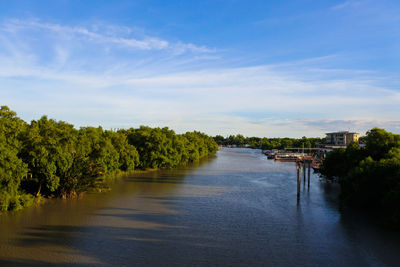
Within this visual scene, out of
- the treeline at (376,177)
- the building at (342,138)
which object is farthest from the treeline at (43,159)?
the building at (342,138)

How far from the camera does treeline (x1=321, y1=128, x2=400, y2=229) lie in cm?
2595

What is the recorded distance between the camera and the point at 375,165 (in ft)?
97.3

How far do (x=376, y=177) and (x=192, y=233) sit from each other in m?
17.8

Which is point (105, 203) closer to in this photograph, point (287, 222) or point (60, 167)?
point (60, 167)

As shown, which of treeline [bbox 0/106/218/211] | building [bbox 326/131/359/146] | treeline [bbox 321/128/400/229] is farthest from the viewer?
building [bbox 326/131/359/146]

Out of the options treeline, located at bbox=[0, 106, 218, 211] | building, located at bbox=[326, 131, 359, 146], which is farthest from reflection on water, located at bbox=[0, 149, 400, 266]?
building, located at bbox=[326, 131, 359, 146]

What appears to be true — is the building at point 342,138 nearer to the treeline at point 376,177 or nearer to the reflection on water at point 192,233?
the treeline at point 376,177

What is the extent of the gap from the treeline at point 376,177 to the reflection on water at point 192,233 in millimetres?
2046

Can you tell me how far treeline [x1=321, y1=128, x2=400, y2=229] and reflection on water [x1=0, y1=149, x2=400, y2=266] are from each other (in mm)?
2046

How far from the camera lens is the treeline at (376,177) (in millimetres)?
25953

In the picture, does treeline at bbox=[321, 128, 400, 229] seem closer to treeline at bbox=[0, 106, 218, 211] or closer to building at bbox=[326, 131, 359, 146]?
treeline at bbox=[0, 106, 218, 211]

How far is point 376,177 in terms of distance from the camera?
95.8 feet

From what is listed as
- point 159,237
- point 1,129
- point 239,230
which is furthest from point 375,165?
point 1,129

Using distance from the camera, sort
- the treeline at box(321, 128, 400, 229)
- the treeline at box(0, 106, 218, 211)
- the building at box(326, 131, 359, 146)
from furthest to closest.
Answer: the building at box(326, 131, 359, 146) < the treeline at box(0, 106, 218, 211) < the treeline at box(321, 128, 400, 229)
